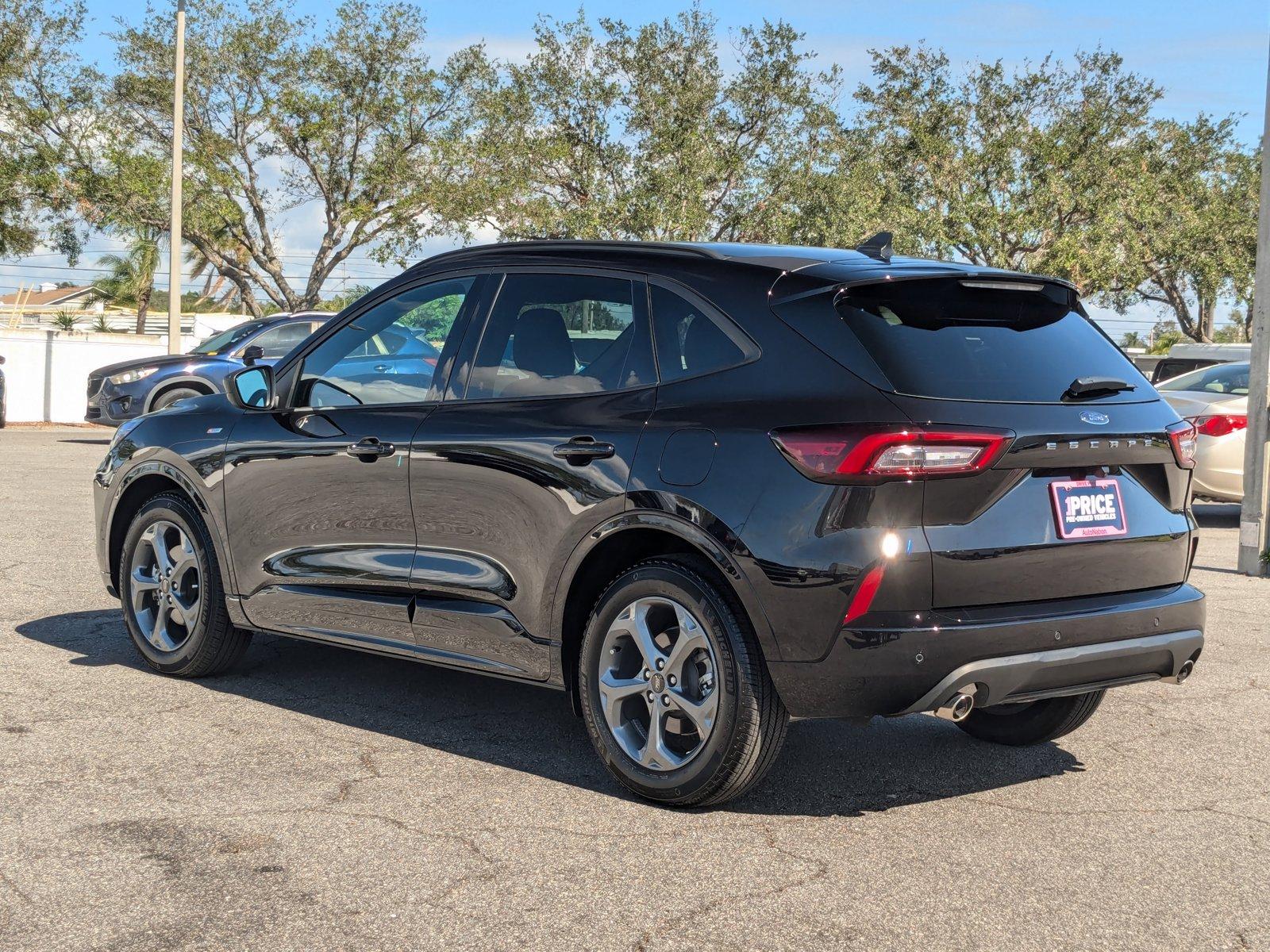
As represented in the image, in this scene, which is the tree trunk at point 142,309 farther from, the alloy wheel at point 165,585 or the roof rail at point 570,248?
the roof rail at point 570,248

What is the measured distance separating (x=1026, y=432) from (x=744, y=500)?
0.83m

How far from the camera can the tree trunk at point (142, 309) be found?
62094 millimetres

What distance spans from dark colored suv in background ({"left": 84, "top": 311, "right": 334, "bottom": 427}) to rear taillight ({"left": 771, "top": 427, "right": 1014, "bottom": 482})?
A: 15086 mm

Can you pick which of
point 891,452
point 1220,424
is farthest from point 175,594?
point 1220,424

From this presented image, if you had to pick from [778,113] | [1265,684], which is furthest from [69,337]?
[1265,684]

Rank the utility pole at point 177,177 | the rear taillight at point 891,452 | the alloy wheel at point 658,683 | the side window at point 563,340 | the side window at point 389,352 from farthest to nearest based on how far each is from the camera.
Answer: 1. the utility pole at point 177,177
2. the side window at point 389,352
3. the side window at point 563,340
4. the alloy wheel at point 658,683
5. the rear taillight at point 891,452

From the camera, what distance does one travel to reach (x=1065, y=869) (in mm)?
4145

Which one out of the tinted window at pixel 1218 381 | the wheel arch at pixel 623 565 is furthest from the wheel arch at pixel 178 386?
the wheel arch at pixel 623 565

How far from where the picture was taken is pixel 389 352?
5.95 metres

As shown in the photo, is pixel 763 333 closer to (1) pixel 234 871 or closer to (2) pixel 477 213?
(1) pixel 234 871

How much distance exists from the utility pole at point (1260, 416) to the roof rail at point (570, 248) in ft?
23.6

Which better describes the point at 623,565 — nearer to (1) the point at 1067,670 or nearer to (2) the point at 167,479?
(1) the point at 1067,670

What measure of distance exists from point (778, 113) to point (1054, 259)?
27.4 feet

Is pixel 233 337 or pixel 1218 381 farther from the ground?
pixel 1218 381
